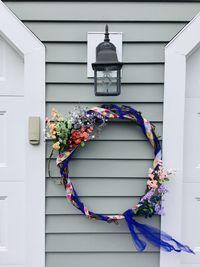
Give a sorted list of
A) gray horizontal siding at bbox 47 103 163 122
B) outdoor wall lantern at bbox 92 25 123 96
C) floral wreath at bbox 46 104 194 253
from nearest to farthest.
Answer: outdoor wall lantern at bbox 92 25 123 96, floral wreath at bbox 46 104 194 253, gray horizontal siding at bbox 47 103 163 122

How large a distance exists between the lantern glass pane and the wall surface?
0.11 metres

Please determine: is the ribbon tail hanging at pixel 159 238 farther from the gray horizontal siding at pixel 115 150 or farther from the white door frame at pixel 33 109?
the white door frame at pixel 33 109

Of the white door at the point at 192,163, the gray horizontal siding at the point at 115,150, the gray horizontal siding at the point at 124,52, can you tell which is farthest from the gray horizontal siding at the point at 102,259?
the gray horizontal siding at the point at 124,52

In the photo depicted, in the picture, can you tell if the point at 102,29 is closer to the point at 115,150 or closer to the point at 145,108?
the point at 145,108

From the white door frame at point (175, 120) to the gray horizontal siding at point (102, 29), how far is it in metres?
0.08

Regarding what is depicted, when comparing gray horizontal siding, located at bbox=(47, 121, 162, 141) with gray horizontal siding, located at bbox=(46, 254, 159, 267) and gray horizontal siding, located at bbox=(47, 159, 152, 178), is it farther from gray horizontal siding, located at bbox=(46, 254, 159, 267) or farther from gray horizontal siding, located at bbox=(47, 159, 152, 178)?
gray horizontal siding, located at bbox=(46, 254, 159, 267)

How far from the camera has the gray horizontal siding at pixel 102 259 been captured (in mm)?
2236

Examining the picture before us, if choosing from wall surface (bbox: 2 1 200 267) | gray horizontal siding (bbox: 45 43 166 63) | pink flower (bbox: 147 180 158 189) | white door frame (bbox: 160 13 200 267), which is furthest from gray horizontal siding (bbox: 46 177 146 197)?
gray horizontal siding (bbox: 45 43 166 63)

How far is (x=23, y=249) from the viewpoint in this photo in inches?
89.2

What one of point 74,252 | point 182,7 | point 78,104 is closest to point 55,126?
point 78,104

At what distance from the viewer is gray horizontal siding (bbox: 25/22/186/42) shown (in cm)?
210

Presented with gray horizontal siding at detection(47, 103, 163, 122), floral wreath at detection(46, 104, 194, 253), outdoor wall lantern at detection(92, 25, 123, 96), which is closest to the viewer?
outdoor wall lantern at detection(92, 25, 123, 96)

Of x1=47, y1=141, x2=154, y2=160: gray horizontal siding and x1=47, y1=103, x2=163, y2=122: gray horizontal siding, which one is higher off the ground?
x1=47, y1=103, x2=163, y2=122: gray horizontal siding

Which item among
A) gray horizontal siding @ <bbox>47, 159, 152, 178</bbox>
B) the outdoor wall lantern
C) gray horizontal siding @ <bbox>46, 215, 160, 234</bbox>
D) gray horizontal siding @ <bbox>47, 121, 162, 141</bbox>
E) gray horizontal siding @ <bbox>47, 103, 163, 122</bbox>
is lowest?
gray horizontal siding @ <bbox>46, 215, 160, 234</bbox>
